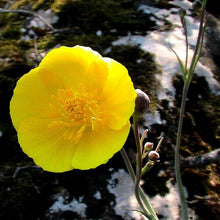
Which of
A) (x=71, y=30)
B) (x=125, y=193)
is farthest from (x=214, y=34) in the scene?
(x=125, y=193)

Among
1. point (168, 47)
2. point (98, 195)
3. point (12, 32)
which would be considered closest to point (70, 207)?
point (98, 195)

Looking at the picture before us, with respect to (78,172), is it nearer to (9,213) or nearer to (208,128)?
(9,213)

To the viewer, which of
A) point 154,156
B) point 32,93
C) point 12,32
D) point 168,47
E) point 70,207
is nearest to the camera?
point 154,156

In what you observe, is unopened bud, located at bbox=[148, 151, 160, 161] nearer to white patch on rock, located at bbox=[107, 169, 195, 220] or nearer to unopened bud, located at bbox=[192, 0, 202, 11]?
white patch on rock, located at bbox=[107, 169, 195, 220]

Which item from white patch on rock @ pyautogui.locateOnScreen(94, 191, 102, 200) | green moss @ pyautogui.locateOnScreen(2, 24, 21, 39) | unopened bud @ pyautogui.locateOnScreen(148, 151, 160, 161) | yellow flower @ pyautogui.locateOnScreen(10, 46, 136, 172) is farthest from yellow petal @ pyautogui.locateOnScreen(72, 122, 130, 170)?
green moss @ pyautogui.locateOnScreen(2, 24, 21, 39)

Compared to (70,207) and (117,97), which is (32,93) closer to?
(117,97)

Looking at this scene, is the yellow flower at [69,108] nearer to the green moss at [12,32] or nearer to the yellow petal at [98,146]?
the yellow petal at [98,146]

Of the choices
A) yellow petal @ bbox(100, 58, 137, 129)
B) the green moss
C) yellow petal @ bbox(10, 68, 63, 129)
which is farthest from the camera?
the green moss

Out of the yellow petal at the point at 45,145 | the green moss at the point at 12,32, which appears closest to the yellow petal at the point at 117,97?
the yellow petal at the point at 45,145

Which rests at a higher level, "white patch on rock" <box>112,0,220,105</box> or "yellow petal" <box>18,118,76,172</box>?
"yellow petal" <box>18,118,76,172</box>

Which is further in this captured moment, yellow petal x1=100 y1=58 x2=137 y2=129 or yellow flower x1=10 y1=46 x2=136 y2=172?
yellow flower x1=10 y1=46 x2=136 y2=172
